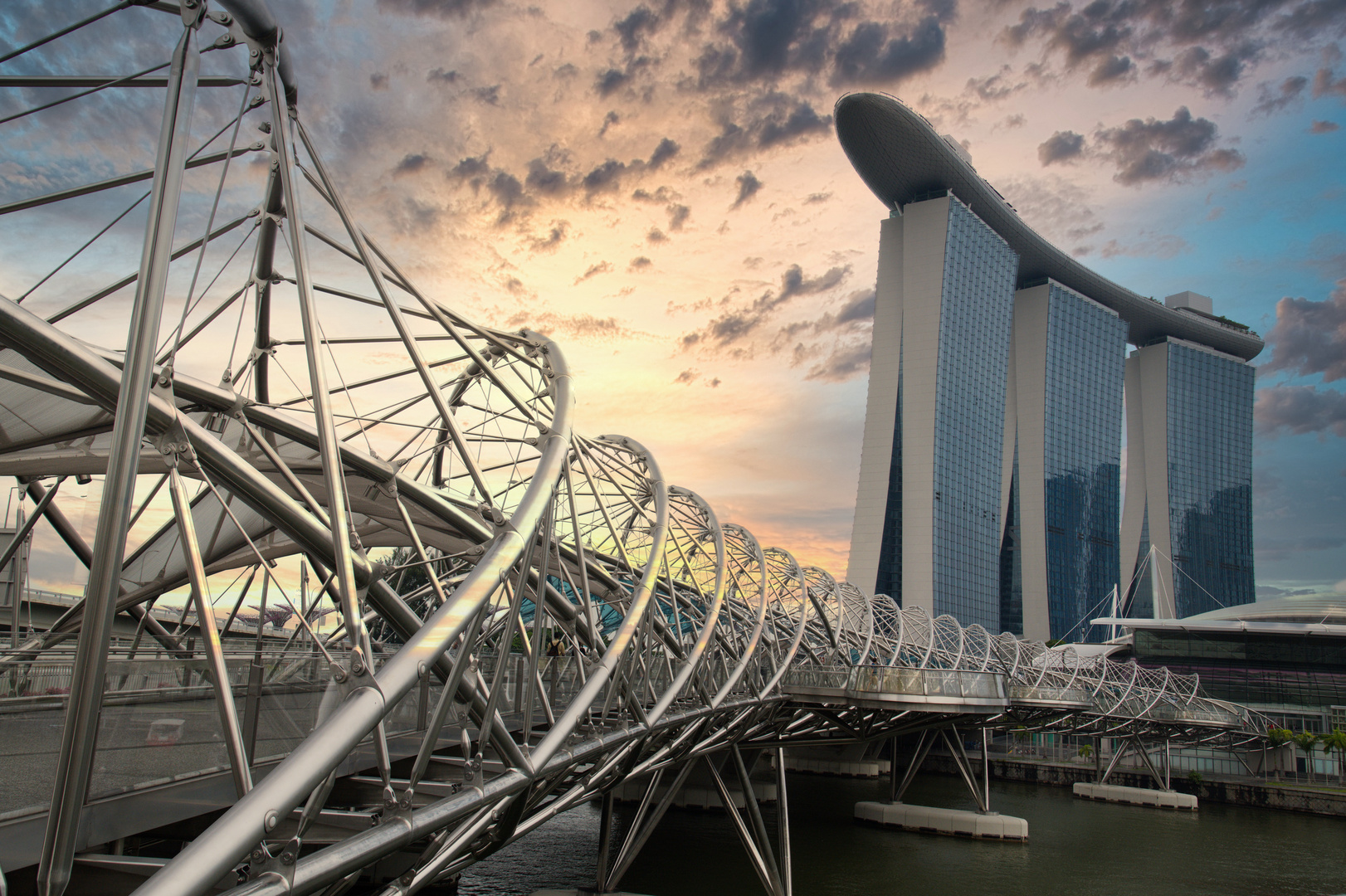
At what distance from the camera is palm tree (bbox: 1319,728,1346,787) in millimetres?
74375

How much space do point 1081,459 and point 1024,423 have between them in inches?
518

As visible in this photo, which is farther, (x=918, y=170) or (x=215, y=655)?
(x=918, y=170)

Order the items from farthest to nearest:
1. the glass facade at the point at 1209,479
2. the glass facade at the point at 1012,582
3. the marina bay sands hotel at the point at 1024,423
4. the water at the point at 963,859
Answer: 1. the glass facade at the point at 1209,479
2. the glass facade at the point at 1012,582
3. the marina bay sands hotel at the point at 1024,423
4. the water at the point at 963,859

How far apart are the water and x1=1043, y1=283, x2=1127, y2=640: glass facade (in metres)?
98.6

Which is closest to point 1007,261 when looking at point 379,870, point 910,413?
point 910,413

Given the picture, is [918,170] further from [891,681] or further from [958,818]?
[891,681]

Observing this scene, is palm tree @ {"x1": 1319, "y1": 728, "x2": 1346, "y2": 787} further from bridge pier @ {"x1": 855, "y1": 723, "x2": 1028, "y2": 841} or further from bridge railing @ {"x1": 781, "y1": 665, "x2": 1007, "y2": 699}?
bridge railing @ {"x1": 781, "y1": 665, "x2": 1007, "y2": 699}

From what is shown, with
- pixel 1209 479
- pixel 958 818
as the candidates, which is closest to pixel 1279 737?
pixel 958 818

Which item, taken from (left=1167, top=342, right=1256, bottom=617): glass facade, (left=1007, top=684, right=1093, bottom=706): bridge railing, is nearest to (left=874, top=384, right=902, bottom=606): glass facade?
(left=1007, top=684, right=1093, bottom=706): bridge railing

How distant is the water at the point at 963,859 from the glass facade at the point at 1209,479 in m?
129

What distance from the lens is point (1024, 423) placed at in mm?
160625

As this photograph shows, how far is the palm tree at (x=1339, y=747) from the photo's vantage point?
7438 cm

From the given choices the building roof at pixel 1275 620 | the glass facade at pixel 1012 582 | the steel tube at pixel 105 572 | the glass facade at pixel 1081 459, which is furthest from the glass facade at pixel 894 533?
the steel tube at pixel 105 572

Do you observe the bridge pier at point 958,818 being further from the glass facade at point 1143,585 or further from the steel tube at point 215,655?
the glass facade at point 1143,585
